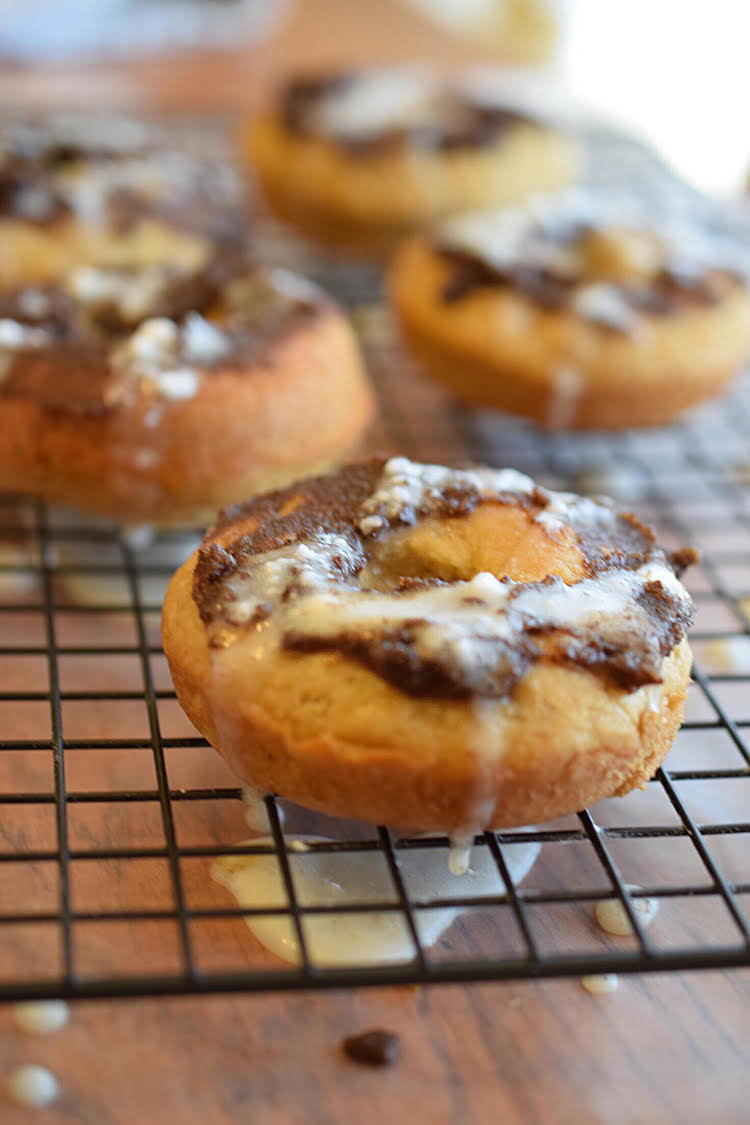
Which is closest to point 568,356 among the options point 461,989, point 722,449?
point 722,449

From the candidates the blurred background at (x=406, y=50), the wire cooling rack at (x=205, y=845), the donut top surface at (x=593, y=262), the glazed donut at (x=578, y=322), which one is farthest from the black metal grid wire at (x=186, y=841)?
the blurred background at (x=406, y=50)

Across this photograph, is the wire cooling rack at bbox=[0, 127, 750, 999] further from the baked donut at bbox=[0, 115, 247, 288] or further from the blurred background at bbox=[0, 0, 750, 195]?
the blurred background at bbox=[0, 0, 750, 195]

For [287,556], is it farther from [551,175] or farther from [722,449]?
[551,175]

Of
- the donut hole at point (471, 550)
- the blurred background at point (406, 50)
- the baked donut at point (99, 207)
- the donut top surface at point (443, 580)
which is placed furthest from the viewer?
the blurred background at point (406, 50)

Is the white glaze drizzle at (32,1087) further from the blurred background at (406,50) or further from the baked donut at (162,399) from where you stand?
the blurred background at (406,50)

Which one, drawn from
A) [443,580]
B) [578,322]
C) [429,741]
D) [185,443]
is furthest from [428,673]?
[578,322]

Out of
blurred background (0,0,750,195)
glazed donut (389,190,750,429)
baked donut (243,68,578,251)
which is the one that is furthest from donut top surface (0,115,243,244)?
blurred background (0,0,750,195)

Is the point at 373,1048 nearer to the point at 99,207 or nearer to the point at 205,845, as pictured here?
the point at 205,845
